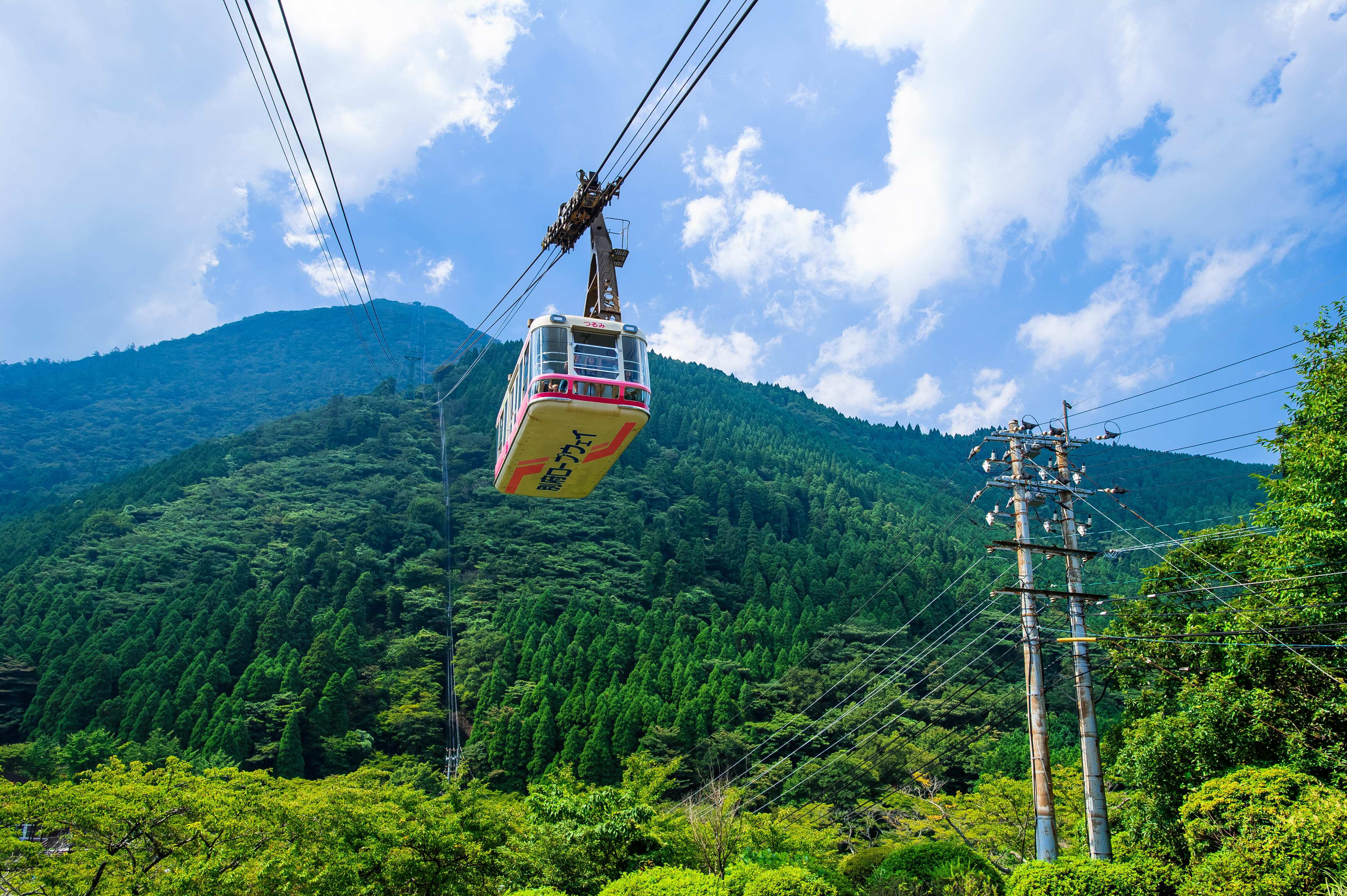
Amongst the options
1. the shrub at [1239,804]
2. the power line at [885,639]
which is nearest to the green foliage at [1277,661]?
the shrub at [1239,804]

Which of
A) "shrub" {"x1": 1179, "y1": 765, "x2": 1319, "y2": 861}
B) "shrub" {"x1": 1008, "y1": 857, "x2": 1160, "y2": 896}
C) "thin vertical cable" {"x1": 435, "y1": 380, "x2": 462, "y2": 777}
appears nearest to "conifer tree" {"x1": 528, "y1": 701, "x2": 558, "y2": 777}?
"thin vertical cable" {"x1": 435, "y1": 380, "x2": 462, "y2": 777}

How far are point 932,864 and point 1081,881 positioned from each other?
427cm

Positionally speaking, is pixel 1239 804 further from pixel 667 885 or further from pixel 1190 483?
pixel 1190 483

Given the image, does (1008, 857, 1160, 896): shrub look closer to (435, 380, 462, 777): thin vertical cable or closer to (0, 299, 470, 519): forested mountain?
(435, 380, 462, 777): thin vertical cable

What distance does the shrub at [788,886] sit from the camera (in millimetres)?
10180

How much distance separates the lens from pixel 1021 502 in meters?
14.3

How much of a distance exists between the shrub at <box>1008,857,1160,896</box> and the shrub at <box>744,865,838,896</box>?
257 cm

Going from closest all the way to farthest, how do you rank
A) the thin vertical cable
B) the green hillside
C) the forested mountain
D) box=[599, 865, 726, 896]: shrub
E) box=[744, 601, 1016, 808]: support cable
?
box=[599, 865, 726, 896]: shrub → box=[744, 601, 1016, 808]: support cable → the green hillside → the thin vertical cable → the forested mountain

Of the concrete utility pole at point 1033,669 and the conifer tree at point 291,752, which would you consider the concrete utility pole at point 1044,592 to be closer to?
the concrete utility pole at point 1033,669

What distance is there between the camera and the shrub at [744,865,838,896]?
10180mm

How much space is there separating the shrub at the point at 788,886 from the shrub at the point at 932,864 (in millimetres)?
3535

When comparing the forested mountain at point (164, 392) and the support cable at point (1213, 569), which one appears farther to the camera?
the forested mountain at point (164, 392)

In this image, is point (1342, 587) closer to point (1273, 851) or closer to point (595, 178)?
point (1273, 851)

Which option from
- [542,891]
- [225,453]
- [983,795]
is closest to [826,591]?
[983,795]
